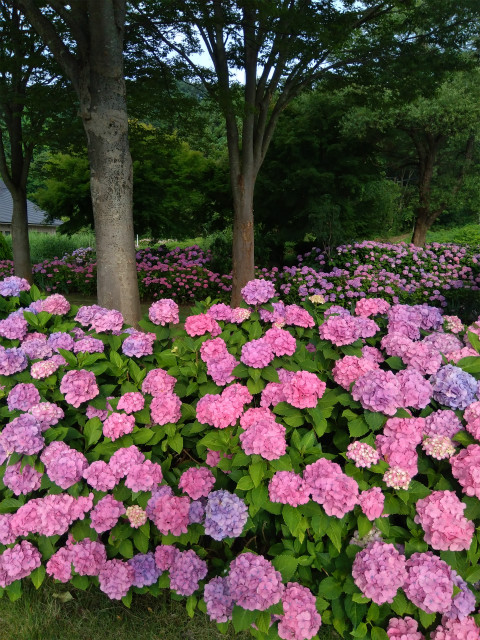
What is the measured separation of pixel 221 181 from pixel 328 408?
10.2 meters

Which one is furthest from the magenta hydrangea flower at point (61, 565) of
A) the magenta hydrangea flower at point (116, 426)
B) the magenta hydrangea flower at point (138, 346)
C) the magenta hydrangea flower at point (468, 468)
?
the magenta hydrangea flower at point (468, 468)

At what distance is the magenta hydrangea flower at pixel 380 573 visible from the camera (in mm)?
1518

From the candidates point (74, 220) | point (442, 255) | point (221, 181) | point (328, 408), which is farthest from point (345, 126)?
point (328, 408)

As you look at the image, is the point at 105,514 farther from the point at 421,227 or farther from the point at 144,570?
the point at 421,227

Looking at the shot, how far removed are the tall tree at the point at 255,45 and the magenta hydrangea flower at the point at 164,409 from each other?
470 centimetres

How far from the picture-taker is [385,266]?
30.8 feet

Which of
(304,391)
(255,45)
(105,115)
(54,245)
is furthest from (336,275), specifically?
(54,245)

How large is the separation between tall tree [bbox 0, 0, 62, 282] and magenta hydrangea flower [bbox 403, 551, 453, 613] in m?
7.07

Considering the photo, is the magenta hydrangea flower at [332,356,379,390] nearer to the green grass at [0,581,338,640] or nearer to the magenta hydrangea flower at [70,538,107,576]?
the green grass at [0,581,338,640]

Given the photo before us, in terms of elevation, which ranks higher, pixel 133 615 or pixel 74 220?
pixel 74 220

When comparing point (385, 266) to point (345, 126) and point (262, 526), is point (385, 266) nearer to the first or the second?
point (345, 126)

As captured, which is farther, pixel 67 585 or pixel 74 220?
pixel 74 220

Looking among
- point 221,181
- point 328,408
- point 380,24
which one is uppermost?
point 380,24

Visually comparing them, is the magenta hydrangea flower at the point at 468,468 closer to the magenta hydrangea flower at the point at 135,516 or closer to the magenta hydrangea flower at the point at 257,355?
the magenta hydrangea flower at the point at 257,355
